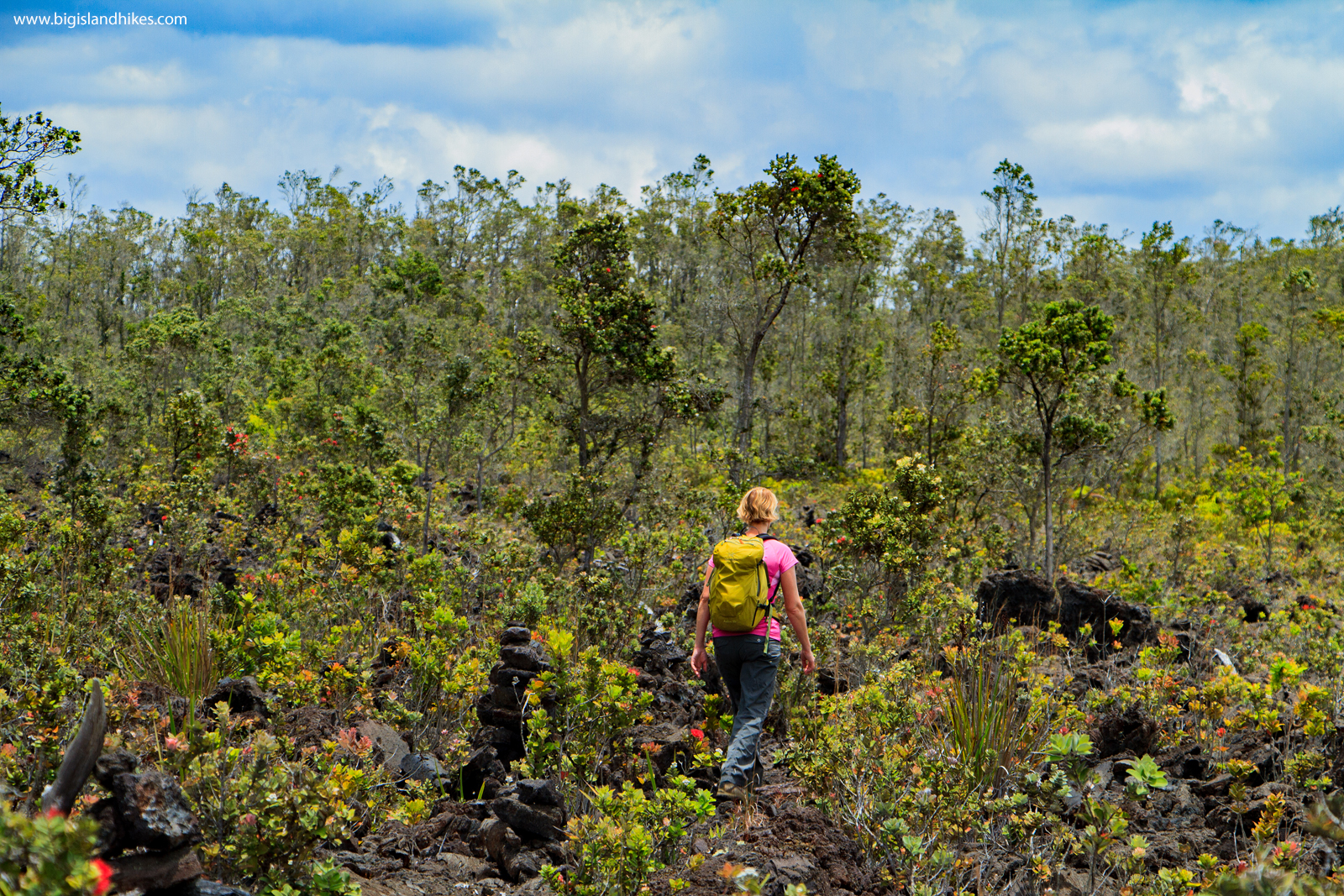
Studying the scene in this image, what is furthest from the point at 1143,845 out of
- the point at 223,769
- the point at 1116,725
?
the point at 223,769

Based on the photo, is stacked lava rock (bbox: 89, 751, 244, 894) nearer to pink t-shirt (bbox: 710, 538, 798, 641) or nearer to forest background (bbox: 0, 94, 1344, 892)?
forest background (bbox: 0, 94, 1344, 892)

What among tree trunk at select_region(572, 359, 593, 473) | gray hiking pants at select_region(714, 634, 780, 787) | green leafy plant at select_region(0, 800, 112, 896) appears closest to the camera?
green leafy plant at select_region(0, 800, 112, 896)

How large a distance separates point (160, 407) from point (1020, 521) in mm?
20176

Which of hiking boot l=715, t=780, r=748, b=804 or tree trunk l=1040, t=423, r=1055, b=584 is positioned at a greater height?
tree trunk l=1040, t=423, r=1055, b=584

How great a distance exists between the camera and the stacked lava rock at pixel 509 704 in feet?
14.5

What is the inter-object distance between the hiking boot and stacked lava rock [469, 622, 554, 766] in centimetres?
100

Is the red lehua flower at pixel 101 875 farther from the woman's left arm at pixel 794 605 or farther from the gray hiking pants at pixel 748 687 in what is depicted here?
the woman's left arm at pixel 794 605

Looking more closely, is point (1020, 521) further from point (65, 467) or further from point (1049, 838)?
point (65, 467)

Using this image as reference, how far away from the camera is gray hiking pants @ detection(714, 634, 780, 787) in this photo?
13.9ft

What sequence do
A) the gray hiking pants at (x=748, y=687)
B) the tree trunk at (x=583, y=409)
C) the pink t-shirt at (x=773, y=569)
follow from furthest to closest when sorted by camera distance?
the tree trunk at (x=583, y=409) → the pink t-shirt at (x=773, y=569) → the gray hiking pants at (x=748, y=687)

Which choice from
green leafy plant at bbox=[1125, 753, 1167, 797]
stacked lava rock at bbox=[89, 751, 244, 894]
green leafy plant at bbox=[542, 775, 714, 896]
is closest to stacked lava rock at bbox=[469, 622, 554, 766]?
green leafy plant at bbox=[542, 775, 714, 896]

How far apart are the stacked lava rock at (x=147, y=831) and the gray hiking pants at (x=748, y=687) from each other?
8.04 feet

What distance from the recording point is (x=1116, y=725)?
16.7 ft

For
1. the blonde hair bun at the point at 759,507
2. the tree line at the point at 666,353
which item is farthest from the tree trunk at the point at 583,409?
the blonde hair bun at the point at 759,507
